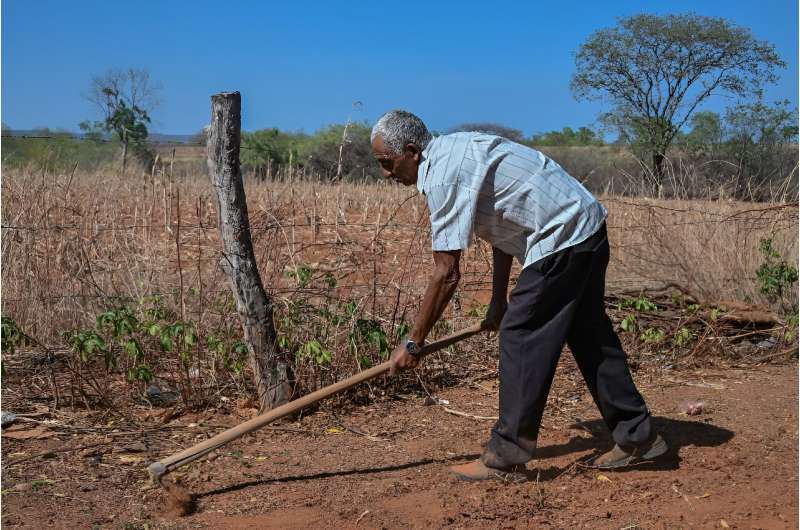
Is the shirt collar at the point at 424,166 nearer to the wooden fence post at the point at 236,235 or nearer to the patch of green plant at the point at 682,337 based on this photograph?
the wooden fence post at the point at 236,235

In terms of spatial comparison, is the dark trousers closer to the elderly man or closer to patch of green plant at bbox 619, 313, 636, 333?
the elderly man

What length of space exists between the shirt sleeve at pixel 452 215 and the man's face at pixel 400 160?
0.20 metres

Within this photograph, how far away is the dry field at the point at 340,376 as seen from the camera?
3.61 m

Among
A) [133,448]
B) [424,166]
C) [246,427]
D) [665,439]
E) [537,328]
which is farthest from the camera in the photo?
[665,439]

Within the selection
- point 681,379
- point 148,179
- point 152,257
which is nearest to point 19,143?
point 148,179

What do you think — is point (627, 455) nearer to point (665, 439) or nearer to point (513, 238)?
point (665, 439)

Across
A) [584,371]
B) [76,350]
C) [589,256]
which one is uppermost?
[589,256]

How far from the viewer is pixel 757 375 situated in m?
5.83

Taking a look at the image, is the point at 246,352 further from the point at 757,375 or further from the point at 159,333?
the point at 757,375

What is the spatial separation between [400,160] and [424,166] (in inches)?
4.5

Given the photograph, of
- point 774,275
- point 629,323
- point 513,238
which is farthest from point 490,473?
point 774,275

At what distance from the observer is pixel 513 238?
3613 millimetres

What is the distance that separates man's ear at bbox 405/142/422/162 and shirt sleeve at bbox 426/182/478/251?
0.20m

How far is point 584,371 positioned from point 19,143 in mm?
16102
